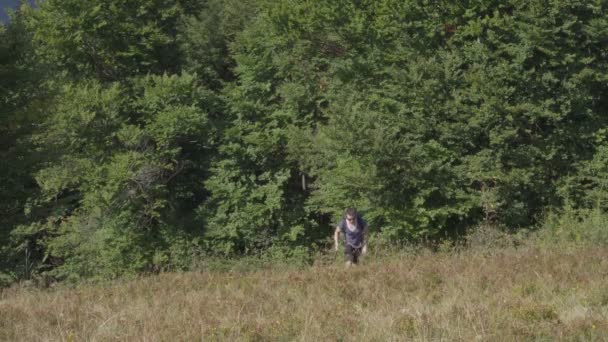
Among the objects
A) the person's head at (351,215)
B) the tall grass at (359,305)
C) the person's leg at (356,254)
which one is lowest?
the person's leg at (356,254)

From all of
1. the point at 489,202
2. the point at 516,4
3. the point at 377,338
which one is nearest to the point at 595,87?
the point at 516,4

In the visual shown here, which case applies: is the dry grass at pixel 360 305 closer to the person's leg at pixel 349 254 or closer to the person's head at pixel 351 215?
the person's leg at pixel 349 254

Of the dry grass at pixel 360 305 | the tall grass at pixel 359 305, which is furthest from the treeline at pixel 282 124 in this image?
the dry grass at pixel 360 305

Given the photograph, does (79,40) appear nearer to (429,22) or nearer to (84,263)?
(84,263)

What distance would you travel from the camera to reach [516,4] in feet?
57.1

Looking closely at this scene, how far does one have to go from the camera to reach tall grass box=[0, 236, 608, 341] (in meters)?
5.02

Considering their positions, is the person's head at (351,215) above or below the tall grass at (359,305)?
above

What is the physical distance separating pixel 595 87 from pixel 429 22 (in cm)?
557

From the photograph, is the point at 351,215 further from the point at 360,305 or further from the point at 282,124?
the point at 282,124

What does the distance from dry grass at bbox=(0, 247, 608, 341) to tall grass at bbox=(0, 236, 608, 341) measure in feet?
0.05

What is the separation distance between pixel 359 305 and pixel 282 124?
17253 millimetres

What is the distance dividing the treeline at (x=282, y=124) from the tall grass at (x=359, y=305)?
8.95 metres

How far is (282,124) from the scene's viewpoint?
23.1m

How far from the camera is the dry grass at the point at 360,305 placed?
5.02 meters
